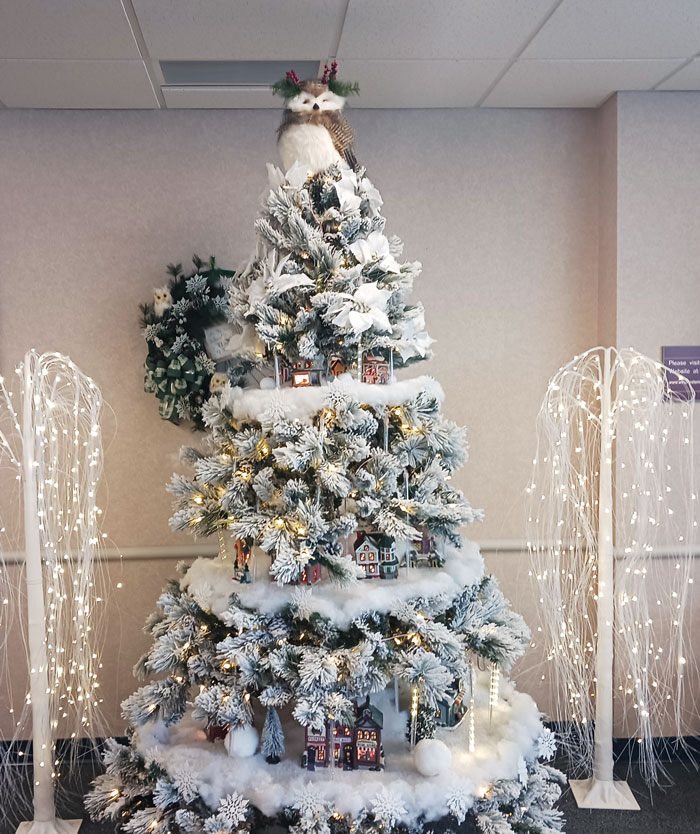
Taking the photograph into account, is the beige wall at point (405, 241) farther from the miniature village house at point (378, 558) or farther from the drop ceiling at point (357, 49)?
the miniature village house at point (378, 558)

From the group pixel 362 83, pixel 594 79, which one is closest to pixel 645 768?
pixel 594 79

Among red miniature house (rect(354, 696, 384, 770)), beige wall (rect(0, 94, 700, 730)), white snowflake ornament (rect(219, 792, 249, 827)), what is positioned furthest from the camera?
beige wall (rect(0, 94, 700, 730))

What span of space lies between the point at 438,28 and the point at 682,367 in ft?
5.07

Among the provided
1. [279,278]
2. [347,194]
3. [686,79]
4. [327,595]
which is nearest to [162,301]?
[279,278]

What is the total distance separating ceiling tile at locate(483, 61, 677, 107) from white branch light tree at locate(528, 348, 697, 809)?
38.7 inches

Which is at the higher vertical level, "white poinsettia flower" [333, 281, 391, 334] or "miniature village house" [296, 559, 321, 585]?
"white poinsettia flower" [333, 281, 391, 334]

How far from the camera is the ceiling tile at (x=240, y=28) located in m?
2.14

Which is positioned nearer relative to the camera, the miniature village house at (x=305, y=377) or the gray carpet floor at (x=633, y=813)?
the miniature village house at (x=305, y=377)

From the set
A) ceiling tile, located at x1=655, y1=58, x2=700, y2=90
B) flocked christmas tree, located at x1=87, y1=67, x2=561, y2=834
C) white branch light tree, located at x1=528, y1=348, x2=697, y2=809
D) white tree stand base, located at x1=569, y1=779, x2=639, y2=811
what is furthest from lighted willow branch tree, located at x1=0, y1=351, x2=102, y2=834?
ceiling tile, located at x1=655, y1=58, x2=700, y2=90

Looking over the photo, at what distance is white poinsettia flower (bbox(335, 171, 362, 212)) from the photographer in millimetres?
2057

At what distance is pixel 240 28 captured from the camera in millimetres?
2271

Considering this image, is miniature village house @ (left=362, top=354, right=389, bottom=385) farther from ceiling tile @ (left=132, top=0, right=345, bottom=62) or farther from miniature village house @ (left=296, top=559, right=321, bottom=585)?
ceiling tile @ (left=132, top=0, right=345, bottom=62)

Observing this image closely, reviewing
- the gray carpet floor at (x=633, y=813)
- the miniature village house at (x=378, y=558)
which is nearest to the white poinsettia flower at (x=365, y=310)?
the miniature village house at (x=378, y=558)

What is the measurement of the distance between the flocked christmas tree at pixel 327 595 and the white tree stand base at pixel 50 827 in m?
0.39
